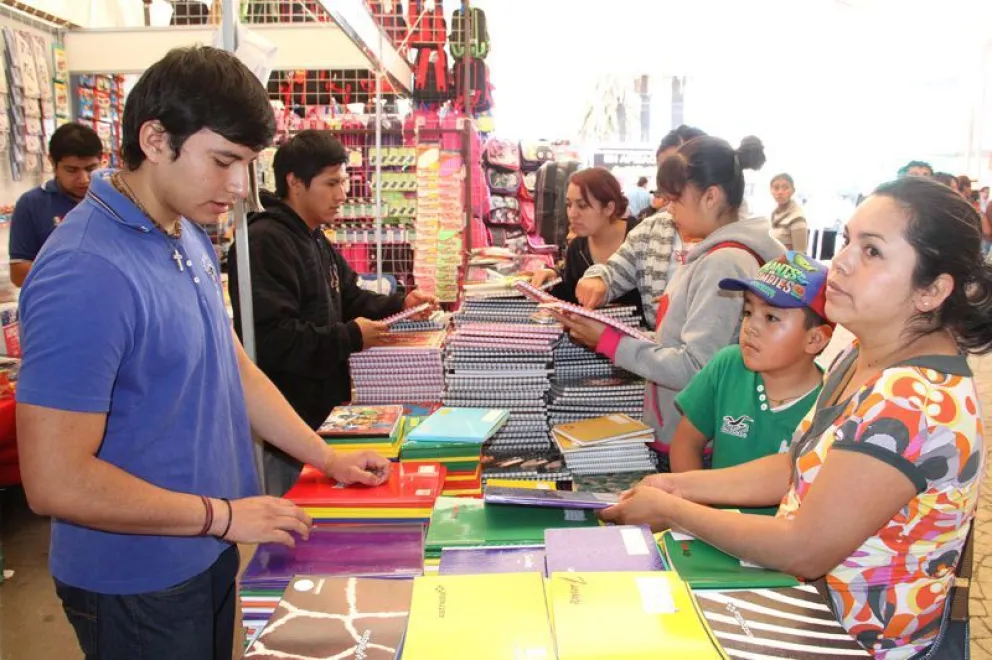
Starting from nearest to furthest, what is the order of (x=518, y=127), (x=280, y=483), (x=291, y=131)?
(x=280, y=483) < (x=291, y=131) < (x=518, y=127)

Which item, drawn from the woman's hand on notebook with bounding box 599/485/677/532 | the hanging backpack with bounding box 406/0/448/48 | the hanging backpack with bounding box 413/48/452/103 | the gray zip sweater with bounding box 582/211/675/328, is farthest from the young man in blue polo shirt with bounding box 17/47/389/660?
the hanging backpack with bounding box 406/0/448/48

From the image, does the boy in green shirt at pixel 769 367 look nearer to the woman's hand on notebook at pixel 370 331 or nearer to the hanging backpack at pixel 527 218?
the woman's hand on notebook at pixel 370 331

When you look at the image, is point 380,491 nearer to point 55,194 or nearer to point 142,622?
point 142,622

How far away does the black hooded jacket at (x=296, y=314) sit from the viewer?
2479 mm

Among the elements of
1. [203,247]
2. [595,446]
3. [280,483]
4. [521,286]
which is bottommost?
[280,483]

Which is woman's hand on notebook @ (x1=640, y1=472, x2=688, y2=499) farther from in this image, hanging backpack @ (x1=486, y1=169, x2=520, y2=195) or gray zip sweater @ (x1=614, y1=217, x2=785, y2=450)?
hanging backpack @ (x1=486, y1=169, x2=520, y2=195)

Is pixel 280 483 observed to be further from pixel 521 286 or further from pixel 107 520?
pixel 107 520

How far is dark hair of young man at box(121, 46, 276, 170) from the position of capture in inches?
51.9

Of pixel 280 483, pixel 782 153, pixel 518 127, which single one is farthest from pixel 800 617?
pixel 782 153

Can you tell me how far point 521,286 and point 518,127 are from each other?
29.5 feet

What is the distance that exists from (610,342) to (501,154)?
17.9 ft

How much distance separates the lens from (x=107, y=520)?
1.22 meters

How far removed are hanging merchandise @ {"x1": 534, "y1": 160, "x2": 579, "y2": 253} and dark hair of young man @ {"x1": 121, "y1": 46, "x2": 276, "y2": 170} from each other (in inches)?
237

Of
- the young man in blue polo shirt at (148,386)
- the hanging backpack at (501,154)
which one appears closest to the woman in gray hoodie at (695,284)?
the young man in blue polo shirt at (148,386)
